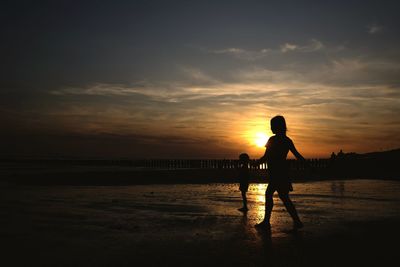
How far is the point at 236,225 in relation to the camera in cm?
805

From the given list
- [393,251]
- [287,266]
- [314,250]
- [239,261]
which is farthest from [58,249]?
[393,251]

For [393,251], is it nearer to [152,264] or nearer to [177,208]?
[152,264]

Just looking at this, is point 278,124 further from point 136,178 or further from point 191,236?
point 136,178

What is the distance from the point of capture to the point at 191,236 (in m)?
6.91

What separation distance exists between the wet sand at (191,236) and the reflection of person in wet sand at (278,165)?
474 millimetres

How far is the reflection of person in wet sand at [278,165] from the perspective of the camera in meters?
7.85

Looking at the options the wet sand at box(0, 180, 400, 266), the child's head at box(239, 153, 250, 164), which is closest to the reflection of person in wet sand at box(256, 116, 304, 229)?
the wet sand at box(0, 180, 400, 266)

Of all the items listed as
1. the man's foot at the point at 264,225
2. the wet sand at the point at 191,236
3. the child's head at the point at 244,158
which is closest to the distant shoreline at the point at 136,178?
the child's head at the point at 244,158

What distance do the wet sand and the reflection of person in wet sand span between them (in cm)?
47

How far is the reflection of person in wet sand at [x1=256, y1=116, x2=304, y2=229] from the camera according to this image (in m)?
7.85

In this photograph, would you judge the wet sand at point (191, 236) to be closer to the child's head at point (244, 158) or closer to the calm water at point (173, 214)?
the calm water at point (173, 214)

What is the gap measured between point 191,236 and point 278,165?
239 centimetres

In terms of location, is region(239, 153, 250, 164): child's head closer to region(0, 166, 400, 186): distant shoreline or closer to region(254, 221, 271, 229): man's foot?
region(254, 221, 271, 229): man's foot

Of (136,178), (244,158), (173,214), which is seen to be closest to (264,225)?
(173,214)
